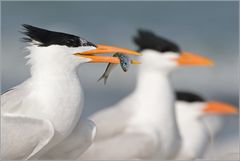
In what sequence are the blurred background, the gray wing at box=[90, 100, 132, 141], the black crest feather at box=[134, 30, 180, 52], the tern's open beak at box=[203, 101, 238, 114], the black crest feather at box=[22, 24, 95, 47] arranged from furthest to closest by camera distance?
the blurred background
the tern's open beak at box=[203, 101, 238, 114]
the black crest feather at box=[134, 30, 180, 52]
the gray wing at box=[90, 100, 132, 141]
the black crest feather at box=[22, 24, 95, 47]

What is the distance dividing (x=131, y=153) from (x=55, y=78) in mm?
1465

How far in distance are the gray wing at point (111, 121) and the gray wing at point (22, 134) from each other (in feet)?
5.30

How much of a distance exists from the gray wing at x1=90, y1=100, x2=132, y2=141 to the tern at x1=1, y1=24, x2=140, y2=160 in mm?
1347

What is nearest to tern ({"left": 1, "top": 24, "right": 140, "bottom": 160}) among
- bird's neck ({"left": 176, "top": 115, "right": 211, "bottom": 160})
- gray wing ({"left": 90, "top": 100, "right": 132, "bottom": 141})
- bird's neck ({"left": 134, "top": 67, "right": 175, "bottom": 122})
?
gray wing ({"left": 90, "top": 100, "right": 132, "bottom": 141})

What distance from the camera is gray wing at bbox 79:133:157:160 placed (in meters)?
5.04

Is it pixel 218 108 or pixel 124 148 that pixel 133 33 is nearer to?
pixel 218 108

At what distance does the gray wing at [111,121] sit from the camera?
17.4 feet

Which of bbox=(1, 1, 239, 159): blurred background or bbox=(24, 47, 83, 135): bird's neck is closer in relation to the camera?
bbox=(24, 47, 83, 135): bird's neck

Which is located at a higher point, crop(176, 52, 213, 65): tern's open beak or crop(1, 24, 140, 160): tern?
crop(1, 24, 140, 160): tern

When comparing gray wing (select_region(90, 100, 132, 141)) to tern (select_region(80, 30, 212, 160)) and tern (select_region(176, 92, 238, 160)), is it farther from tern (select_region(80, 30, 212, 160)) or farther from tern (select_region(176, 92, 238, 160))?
tern (select_region(176, 92, 238, 160))

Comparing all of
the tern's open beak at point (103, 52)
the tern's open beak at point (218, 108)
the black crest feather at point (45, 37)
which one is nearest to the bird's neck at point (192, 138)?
the tern's open beak at point (218, 108)

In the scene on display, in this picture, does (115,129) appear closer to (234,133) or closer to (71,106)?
(71,106)

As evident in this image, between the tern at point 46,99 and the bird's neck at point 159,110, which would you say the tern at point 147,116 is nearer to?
the bird's neck at point 159,110

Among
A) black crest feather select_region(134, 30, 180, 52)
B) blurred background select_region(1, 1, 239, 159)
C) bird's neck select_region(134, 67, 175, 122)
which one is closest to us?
bird's neck select_region(134, 67, 175, 122)
